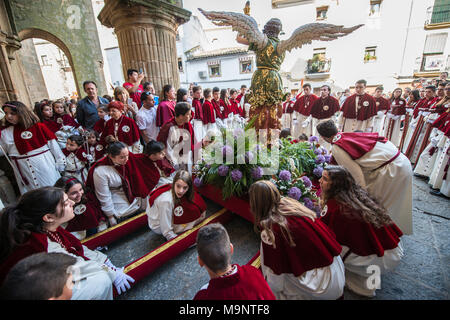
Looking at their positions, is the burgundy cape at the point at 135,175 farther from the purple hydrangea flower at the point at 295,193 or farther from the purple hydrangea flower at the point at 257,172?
the purple hydrangea flower at the point at 295,193

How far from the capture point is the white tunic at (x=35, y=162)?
2.97 metres

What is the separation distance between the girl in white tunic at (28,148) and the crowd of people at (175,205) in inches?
0.6

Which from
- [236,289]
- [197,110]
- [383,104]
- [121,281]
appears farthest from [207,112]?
[383,104]

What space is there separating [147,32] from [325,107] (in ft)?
18.4

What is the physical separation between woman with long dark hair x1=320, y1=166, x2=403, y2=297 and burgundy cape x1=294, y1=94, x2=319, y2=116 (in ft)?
18.8

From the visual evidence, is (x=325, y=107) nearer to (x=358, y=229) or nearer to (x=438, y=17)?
(x=358, y=229)

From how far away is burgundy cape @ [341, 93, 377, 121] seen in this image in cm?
607

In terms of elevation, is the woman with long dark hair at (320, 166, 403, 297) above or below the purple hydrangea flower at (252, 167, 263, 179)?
below

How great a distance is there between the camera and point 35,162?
3.12 m

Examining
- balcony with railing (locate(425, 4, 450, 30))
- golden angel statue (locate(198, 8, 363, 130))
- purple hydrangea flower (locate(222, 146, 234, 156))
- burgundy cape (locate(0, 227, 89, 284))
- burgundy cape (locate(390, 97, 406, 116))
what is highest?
balcony with railing (locate(425, 4, 450, 30))

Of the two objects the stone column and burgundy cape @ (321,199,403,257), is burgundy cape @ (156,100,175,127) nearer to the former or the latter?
the stone column

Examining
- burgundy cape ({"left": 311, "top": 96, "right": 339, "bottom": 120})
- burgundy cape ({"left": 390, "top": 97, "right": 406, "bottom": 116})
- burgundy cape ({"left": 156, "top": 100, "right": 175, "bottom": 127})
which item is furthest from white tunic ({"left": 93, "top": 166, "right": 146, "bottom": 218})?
burgundy cape ({"left": 390, "top": 97, "right": 406, "bottom": 116})

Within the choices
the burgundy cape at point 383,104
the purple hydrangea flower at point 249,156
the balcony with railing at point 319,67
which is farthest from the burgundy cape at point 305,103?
the balcony with railing at point 319,67
